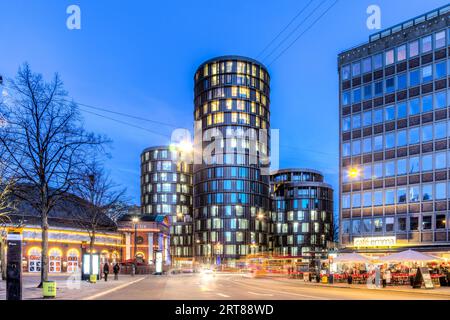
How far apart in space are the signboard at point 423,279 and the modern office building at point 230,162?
334 feet

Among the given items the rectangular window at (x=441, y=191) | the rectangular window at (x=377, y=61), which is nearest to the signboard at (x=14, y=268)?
the rectangular window at (x=441, y=191)

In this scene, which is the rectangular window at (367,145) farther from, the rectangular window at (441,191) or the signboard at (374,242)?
the signboard at (374,242)

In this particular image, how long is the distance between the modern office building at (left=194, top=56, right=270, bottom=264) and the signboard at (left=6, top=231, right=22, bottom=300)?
11840 centimetres

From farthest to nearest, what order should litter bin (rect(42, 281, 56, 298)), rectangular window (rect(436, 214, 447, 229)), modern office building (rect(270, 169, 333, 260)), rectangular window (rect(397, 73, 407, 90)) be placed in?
modern office building (rect(270, 169, 333, 260))
rectangular window (rect(397, 73, 407, 90))
rectangular window (rect(436, 214, 447, 229))
litter bin (rect(42, 281, 56, 298))

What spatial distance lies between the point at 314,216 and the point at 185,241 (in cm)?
4360

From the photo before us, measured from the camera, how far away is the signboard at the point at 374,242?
60156mm

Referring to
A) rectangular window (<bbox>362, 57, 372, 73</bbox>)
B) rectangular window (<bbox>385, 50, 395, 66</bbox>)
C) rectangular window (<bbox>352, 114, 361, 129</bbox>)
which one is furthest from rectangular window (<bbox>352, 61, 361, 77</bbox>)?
rectangular window (<bbox>352, 114, 361, 129</bbox>)

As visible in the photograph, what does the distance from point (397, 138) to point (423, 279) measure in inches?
1102

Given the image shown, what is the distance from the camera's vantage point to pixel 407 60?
62.1 m

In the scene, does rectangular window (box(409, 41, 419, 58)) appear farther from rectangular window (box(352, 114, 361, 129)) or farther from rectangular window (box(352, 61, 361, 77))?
rectangular window (box(352, 114, 361, 129))

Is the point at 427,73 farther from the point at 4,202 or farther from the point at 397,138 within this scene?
the point at 4,202

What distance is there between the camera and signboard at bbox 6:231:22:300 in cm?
2123
